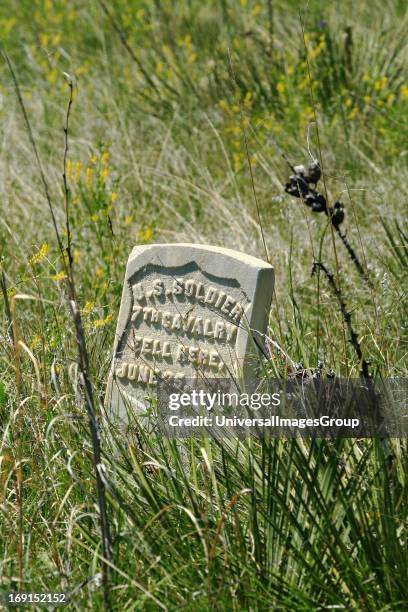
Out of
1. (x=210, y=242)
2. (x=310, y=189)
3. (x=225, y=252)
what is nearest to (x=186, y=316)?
(x=225, y=252)

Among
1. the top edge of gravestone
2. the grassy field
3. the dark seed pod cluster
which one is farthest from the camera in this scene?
the dark seed pod cluster

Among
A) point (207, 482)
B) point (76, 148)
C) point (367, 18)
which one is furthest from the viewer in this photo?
point (367, 18)

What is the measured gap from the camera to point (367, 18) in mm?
6914

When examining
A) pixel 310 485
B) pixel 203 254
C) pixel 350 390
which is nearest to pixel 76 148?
pixel 203 254

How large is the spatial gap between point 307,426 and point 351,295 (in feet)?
5.01

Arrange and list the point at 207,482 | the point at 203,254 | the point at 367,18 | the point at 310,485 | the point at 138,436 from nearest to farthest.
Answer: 1. the point at 310,485
2. the point at 207,482
3. the point at 138,436
4. the point at 203,254
5. the point at 367,18

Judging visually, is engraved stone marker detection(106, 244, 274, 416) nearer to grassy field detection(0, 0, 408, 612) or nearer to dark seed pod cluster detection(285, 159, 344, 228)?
grassy field detection(0, 0, 408, 612)

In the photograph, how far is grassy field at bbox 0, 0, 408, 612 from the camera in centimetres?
203

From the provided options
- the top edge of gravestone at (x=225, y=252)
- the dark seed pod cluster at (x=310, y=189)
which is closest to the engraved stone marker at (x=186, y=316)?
the top edge of gravestone at (x=225, y=252)

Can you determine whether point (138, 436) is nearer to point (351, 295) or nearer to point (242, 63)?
point (351, 295)

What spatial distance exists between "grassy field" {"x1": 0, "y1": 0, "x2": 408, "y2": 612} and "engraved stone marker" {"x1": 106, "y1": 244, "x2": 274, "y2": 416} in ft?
0.33

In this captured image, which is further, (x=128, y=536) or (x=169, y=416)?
(x=169, y=416)

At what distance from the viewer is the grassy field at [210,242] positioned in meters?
2.03

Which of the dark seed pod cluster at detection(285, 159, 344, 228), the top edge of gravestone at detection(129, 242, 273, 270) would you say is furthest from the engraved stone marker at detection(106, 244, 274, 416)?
the dark seed pod cluster at detection(285, 159, 344, 228)
